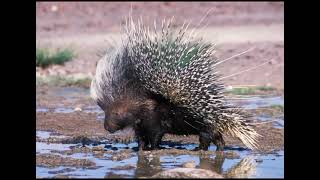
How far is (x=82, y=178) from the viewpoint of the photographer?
7.00m

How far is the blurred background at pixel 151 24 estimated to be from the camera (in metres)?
14.9

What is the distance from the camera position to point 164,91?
843cm

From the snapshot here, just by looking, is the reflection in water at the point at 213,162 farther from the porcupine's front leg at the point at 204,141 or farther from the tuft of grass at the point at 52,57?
the tuft of grass at the point at 52,57

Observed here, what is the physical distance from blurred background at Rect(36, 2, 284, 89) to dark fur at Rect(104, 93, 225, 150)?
4.13ft

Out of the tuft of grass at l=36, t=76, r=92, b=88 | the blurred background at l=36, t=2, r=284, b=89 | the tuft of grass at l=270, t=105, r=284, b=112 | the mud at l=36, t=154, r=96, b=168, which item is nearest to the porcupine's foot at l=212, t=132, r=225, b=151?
the mud at l=36, t=154, r=96, b=168

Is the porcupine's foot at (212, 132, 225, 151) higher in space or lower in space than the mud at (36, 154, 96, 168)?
higher

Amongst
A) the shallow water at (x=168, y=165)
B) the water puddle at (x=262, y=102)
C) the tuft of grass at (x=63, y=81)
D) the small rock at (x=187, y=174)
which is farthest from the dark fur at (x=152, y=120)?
the tuft of grass at (x=63, y=81)

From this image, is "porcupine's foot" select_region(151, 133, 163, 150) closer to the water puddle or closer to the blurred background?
the blurred background

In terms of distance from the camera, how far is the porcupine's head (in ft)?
27.9

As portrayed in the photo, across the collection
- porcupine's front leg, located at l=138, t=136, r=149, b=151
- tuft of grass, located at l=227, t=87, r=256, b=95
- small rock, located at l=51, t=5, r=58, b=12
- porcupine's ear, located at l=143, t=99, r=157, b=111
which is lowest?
porcupine's front leg, located at l=138, t=136, r=149, b=151

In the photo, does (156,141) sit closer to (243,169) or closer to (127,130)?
(127,130)
